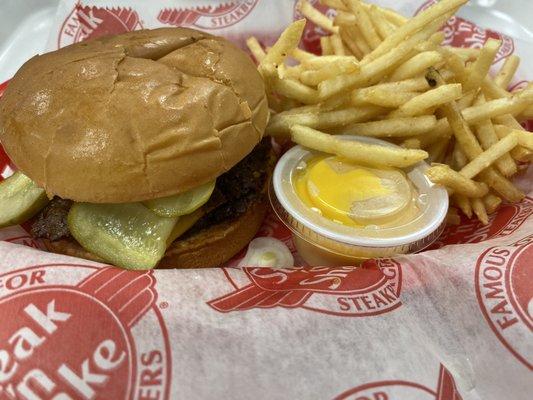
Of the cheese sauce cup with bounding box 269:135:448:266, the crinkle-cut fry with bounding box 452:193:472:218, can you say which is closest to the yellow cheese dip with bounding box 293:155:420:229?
the cheese sauce cup with bounding box 269:135:448:266

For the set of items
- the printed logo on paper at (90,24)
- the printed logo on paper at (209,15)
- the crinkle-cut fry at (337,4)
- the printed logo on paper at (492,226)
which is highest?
the printed logo on paper at (90,24)

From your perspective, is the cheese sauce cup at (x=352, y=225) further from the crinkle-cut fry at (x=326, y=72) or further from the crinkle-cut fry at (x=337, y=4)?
the crinkle-cut fry at (x=337, y=4)

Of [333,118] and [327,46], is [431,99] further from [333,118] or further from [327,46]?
[327,46]

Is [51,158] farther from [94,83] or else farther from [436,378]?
[436,378]

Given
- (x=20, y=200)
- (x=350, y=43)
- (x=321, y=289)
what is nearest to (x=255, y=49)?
(x=350, y=43)

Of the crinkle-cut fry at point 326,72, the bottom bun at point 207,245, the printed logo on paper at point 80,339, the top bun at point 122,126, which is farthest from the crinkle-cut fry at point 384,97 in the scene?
the printed logo on paper at point 80,339

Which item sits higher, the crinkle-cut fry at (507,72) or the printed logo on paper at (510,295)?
the crinkle-cut fry at (507,72)
